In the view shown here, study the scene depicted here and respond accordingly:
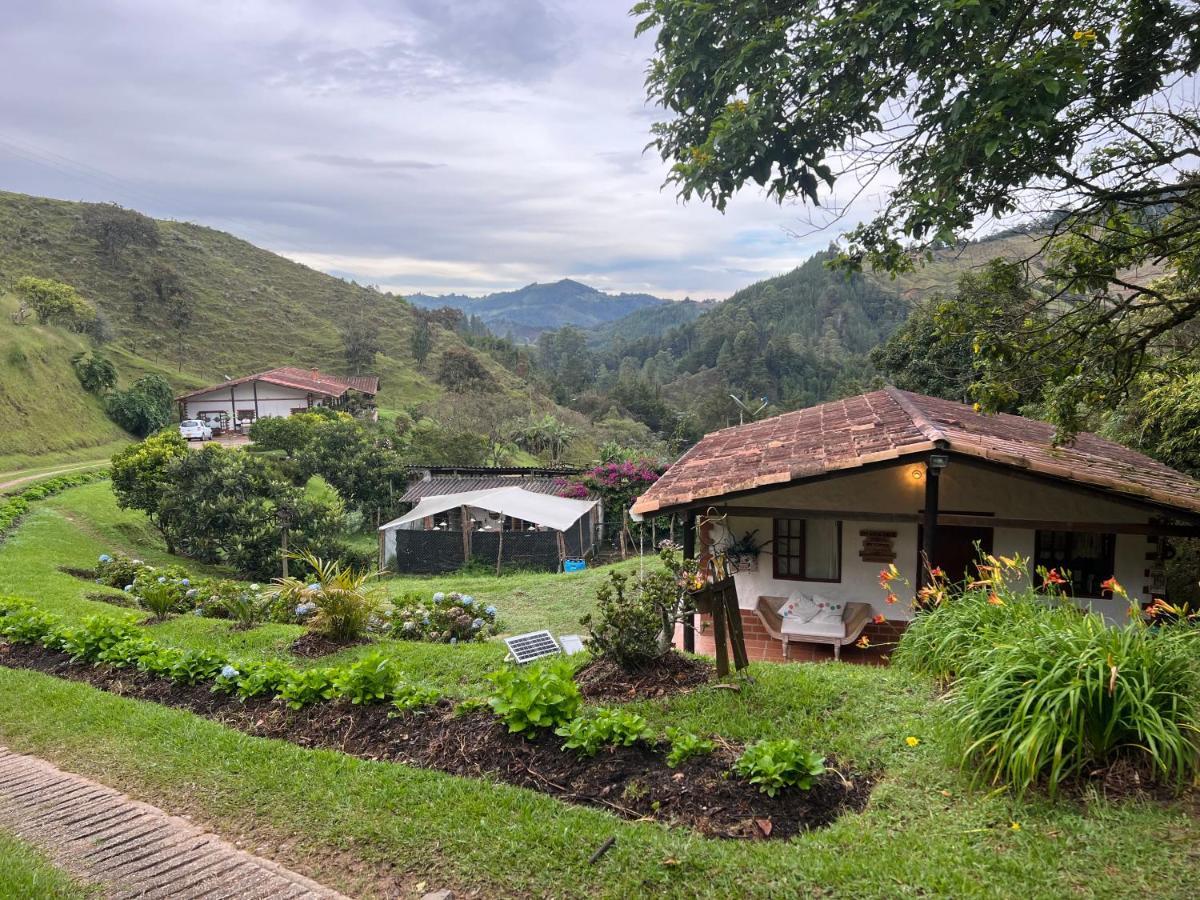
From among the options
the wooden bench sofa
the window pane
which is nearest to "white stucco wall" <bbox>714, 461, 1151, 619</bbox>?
the window pane

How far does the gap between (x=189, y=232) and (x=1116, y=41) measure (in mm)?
89464

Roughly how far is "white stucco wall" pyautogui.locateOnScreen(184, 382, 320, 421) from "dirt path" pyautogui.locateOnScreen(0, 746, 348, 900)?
44.4 m

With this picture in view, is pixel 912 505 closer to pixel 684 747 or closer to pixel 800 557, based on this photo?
pixel 800 557

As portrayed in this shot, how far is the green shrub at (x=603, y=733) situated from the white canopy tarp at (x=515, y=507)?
1472 cm

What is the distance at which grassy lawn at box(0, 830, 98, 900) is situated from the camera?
3.03m

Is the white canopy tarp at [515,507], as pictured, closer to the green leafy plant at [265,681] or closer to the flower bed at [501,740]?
the flower bed at [501,740]

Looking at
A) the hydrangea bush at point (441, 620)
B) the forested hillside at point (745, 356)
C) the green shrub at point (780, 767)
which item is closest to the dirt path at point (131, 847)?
the green shrub at point (780, 767)

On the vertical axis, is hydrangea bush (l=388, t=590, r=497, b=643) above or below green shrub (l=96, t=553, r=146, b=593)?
above

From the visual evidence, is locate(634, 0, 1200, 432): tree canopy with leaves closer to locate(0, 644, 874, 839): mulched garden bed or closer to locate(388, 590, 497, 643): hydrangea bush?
locate(0, 644, 874, 839): mulched garden bed

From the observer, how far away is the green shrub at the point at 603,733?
4.03 metres

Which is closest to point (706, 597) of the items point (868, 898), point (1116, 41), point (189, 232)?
point (868, 898)

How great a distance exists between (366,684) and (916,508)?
715 centimetres

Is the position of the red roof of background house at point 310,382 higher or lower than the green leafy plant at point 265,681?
higher

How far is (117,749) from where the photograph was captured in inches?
187
